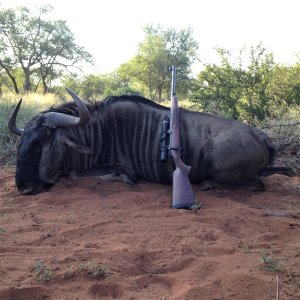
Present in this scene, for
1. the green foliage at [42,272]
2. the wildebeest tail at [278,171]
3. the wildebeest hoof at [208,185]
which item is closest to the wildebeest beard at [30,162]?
the wildebeest hoof at [208,185]

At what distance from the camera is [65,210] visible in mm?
3918

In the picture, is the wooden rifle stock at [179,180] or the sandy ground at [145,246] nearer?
the sandy ground at [145,246]

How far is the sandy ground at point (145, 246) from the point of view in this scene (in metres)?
2.27

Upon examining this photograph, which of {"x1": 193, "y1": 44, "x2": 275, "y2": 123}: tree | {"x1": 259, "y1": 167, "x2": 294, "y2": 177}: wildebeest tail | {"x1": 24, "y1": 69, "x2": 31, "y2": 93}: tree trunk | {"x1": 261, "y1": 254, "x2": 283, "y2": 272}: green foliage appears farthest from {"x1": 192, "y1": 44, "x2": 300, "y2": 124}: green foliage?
{"x1": 24, "y1": 69, "x2": 31, "y2": 93}: tree trunk

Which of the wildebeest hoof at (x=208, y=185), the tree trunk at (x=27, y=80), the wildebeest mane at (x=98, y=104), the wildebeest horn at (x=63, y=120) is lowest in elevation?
the wildebeest hoof at (x=208, y=185)

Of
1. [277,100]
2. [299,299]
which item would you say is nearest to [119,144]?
[299,299]

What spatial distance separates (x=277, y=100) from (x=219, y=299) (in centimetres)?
870

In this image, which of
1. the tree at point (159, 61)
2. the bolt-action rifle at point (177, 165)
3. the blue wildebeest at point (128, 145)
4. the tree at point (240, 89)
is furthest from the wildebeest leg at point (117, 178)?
the tree at point (159, 61)

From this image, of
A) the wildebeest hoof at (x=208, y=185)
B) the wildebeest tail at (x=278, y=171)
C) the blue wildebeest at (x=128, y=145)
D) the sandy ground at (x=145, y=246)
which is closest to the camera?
the sandy ground at (x=145, y=246)

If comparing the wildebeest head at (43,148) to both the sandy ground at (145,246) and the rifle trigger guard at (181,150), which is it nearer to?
the sandy ground at (145,246)

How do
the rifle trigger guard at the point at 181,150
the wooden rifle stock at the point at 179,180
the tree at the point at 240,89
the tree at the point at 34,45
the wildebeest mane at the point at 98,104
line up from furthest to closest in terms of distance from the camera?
the tree at the point at 34,45, the tree at the point at 240,89, the wildebeest mane at the point at 98,104, the rifle trigger guard at the point at 181,150, the wooden rifle stock at the point at 179,180

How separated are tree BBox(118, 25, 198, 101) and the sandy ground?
2191 cm

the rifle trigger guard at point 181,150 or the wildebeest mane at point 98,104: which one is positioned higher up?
the wildebeest mane at point 98,104

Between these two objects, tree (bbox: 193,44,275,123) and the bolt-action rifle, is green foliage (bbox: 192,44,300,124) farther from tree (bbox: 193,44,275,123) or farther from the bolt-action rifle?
the bolt-action rifle
